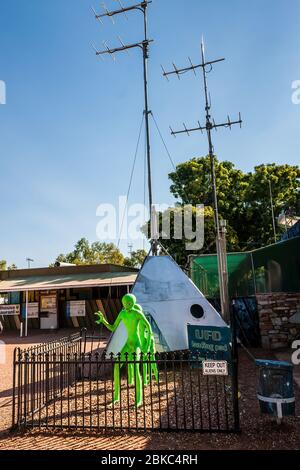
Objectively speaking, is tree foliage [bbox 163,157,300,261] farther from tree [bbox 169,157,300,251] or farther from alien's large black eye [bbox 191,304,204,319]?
alien's large black eye [bbox 191,304,204,319]

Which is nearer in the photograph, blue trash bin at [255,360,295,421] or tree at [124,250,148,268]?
blue trash bin at [255,360,295,421]

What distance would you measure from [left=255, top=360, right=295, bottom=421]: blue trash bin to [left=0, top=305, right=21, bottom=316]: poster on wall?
17884 mm

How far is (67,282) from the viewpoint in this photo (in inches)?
776

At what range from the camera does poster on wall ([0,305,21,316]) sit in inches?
781

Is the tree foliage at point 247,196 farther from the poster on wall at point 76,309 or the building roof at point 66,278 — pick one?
the poster on wall at point 76,309

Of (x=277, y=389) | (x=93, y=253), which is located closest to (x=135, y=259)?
(x=93, y=253)

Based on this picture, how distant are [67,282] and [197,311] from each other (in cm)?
1260

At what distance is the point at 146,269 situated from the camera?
8867 mm

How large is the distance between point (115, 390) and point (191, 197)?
20.1 m

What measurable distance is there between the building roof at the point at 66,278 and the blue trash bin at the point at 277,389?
1321cm

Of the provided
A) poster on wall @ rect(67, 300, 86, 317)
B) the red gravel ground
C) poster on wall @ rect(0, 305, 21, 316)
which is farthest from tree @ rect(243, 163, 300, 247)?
the red gravel ground

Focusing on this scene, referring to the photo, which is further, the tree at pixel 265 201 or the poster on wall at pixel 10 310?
the tree at pixel 265 201

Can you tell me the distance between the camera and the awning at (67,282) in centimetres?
1820

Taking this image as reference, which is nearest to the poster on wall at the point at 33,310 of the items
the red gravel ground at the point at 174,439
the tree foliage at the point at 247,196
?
the tree foliage at the point at 247,196
